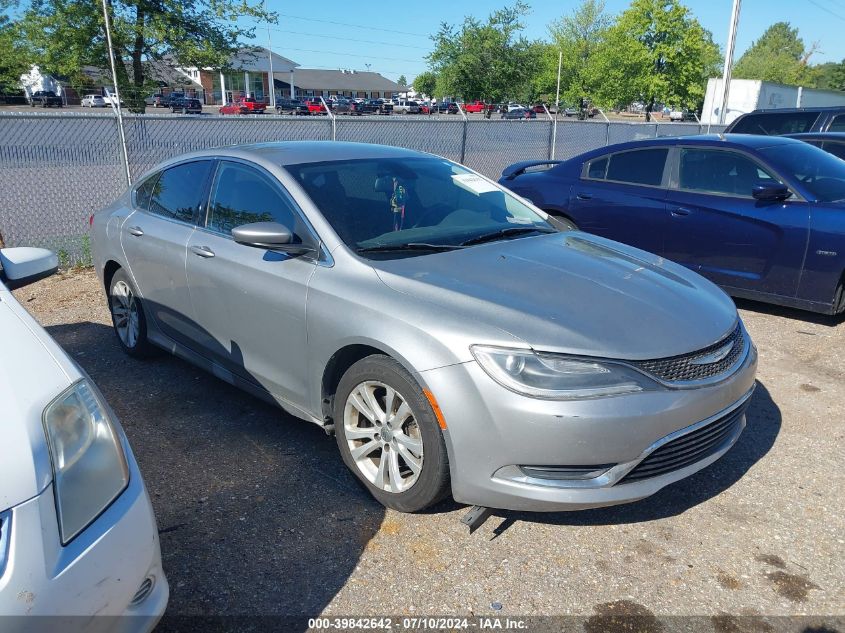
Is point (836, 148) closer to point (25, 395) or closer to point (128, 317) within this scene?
point (128, 317)

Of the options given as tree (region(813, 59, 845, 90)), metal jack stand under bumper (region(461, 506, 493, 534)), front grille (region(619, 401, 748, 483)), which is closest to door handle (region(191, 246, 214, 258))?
metal jack stand under bumper (region(461, 506, 493, 534))

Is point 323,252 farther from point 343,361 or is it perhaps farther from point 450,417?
point 450,417

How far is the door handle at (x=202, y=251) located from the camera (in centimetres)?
390

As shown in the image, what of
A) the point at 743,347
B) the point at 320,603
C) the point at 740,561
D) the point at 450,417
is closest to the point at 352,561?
the point at 320,603

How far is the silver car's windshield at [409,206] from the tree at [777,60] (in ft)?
209

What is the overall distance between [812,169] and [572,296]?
429cm

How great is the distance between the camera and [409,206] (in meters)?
3.71

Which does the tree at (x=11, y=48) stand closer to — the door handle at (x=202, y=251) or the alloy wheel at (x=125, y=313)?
the alloy wheel at (x=125, y=313)

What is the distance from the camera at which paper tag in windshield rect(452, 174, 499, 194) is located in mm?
4113

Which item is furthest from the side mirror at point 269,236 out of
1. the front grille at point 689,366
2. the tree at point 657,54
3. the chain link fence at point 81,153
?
the tree at point 657,54

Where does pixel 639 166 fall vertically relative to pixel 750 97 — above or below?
below

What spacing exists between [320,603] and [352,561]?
0.27 metres

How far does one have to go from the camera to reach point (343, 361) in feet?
10.4

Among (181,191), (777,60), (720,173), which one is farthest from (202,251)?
(777,60)
